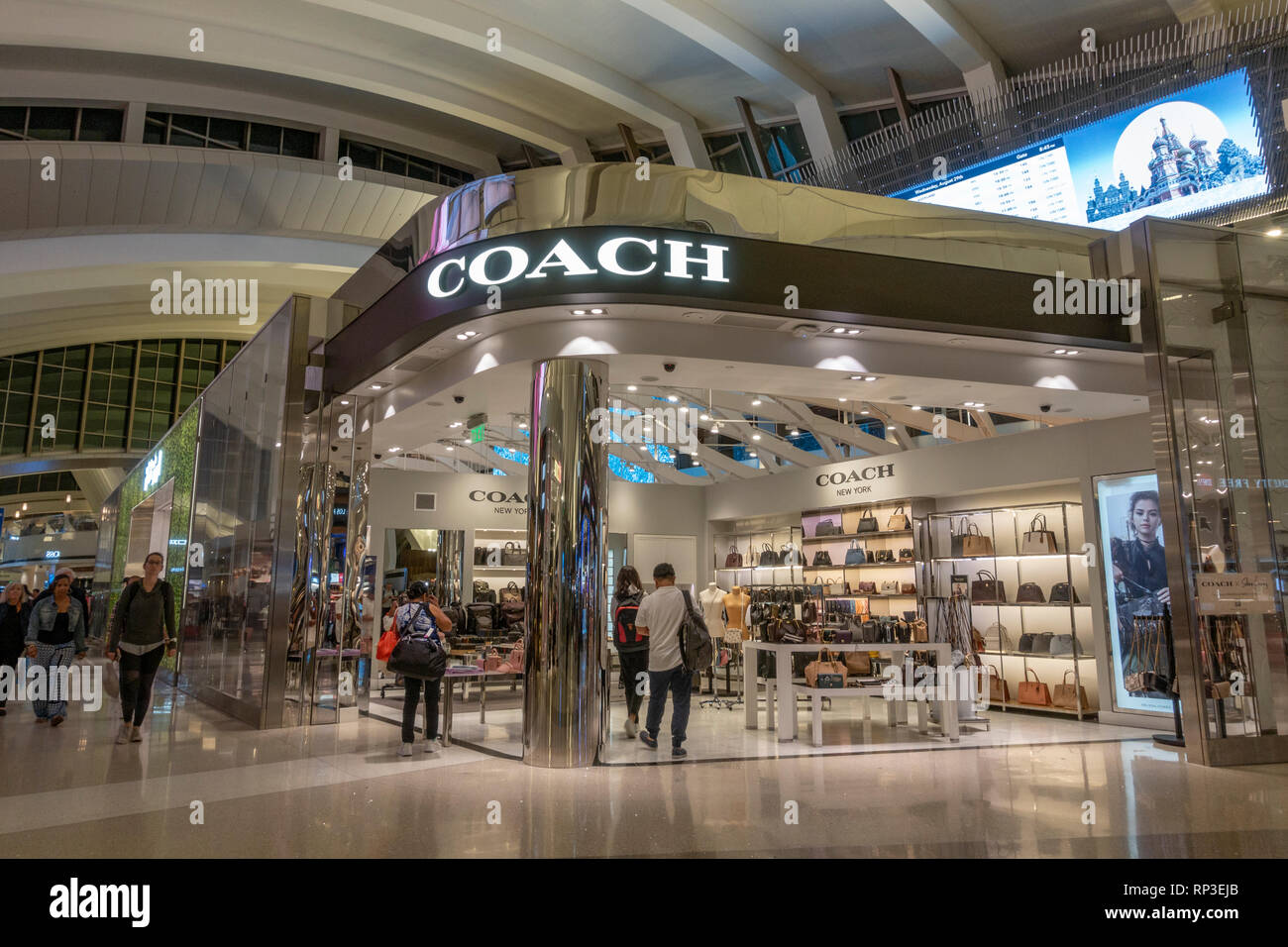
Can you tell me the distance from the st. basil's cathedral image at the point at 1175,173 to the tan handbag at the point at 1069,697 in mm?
5673

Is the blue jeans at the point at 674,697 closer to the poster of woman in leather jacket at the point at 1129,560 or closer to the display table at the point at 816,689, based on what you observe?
the display table at the point at 816,689

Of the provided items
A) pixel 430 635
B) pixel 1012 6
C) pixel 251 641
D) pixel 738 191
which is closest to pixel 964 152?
pixel 1012 6

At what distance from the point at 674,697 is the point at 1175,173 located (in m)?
8.38

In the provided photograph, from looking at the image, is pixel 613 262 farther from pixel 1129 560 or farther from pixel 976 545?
pixel 976 545

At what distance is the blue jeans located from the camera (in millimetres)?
6598

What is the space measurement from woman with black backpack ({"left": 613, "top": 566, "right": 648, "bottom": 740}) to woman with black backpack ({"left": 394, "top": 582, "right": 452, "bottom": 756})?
1635 millimetres

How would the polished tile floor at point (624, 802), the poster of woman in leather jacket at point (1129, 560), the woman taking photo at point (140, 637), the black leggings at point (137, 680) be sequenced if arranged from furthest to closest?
the poster of woman in leather jacket at point (1129, 560) → the black leggings at point (137, 680) → the woman taking photo at point (140, 637) → the polished tile floor at point (624, 802)

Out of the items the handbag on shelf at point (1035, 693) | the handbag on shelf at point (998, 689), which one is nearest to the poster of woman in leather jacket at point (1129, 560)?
the handbag on shelf at point (1035, 693)

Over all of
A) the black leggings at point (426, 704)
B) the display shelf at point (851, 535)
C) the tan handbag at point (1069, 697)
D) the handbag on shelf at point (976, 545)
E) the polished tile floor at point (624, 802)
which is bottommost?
the polished tile floor at point (624, 802)

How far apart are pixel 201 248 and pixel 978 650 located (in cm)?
1590

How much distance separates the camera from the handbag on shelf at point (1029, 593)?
32.6ft

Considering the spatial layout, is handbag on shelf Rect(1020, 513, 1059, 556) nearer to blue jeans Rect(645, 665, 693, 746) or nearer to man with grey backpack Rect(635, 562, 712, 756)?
man with grey backpack Rect(635, 562, 712, 756)

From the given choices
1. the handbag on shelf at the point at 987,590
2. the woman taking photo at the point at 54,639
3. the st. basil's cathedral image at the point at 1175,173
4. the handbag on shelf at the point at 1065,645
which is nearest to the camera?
the woman taking photo at the point at 54,639

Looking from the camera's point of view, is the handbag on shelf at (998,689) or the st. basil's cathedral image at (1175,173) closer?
the st. basil's cathedral image at (1175,173)
